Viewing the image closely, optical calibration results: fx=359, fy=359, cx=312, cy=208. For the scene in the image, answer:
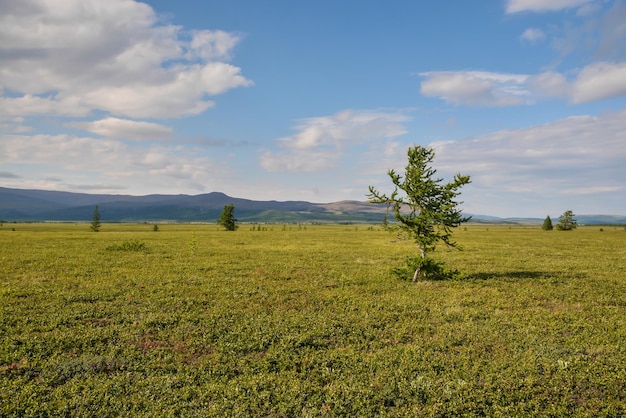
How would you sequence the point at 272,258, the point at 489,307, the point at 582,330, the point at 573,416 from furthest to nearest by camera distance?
A: the point at 272,258
the point at 489,307
the point at 582,330
the point at 573,416

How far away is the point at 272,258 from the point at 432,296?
65.3ft

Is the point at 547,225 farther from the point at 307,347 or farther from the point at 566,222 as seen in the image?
the point at 307,347

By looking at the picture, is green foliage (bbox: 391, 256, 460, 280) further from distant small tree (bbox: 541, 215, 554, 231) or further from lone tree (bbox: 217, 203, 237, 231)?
distant small tree (bbox: 541, 215, 554, 231)

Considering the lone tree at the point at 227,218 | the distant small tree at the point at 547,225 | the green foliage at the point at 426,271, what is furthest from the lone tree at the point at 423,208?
the distant small tree at the point at 547,225

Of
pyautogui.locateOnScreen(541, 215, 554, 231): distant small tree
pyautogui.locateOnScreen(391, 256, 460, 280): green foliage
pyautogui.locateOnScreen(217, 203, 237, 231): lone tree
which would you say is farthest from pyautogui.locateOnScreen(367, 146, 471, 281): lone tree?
pyautogui.locateOnScreen(541, 215, 554, 231): distant small tree

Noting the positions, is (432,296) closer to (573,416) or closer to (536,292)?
(536,292)

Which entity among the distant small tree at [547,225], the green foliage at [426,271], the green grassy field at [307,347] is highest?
the distant small tree at [547,225]

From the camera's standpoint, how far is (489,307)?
18469 millimetres

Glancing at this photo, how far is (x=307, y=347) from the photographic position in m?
12.7

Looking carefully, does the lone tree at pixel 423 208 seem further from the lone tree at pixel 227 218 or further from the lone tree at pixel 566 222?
the lone tree at pixel 566 222

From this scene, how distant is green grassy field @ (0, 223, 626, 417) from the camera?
29.8ft

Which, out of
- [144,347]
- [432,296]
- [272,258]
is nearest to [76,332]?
[144,347]

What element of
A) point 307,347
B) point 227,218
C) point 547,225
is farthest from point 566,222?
point 307,347

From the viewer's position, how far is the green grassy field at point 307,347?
9086mm
